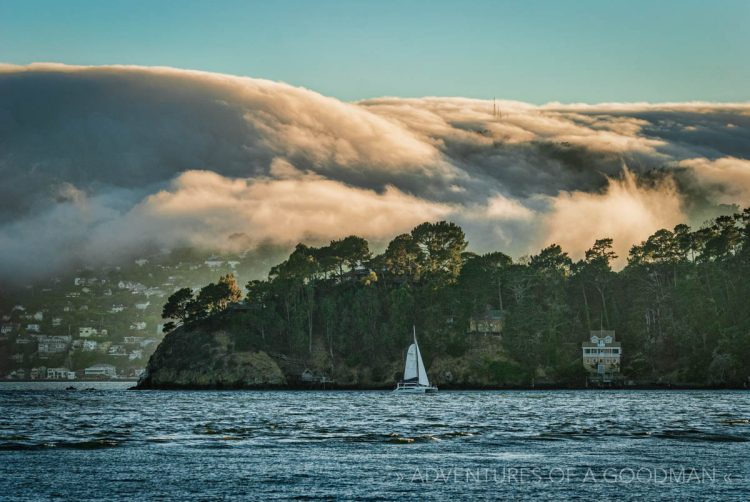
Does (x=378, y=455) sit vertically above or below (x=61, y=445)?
below

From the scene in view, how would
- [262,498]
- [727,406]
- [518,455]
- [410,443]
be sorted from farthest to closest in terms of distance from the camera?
[727,406] → [410,443] → [518,455] → [262,498]

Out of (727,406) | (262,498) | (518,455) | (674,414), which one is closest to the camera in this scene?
(262,498)

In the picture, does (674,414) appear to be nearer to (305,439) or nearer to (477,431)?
(477,431)

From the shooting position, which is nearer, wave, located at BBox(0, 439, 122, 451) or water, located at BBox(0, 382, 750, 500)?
water, located at BBox(0, 382, 750, 500)

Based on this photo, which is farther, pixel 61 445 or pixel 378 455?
pixel 61 445

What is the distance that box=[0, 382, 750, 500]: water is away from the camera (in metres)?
59.6

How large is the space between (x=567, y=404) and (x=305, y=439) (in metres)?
79.8

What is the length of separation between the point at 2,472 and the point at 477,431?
165 ft

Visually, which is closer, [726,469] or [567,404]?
[726,469]

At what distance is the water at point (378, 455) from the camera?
59625 millimetres

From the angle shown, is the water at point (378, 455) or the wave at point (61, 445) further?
the wave at point (61, 445)

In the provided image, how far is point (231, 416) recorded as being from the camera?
5212 inches

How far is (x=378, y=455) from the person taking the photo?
259 ft

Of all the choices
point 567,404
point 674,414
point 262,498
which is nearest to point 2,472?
point 262,498
